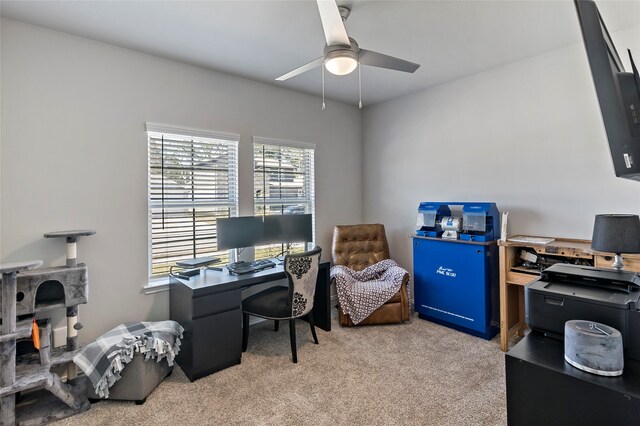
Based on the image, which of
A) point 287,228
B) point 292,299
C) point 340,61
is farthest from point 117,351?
point 340,61

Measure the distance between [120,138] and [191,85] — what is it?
2.76 feet

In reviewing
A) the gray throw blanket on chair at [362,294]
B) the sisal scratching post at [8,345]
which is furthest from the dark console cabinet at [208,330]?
the gray throw blanket on chair at [362,294]

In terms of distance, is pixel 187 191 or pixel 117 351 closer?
pixel 117 351

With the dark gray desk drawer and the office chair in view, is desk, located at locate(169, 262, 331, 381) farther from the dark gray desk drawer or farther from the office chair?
the office chair

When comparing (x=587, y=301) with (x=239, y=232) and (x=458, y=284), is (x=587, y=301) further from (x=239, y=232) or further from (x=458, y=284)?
(x=239, y=232)

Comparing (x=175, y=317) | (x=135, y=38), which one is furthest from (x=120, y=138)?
(x=175, y=317)

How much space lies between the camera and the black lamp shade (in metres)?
1.82

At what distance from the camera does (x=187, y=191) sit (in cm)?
309

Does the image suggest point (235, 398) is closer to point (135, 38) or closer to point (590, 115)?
point (135, 38)

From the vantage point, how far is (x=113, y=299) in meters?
2.63

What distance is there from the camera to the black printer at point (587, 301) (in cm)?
107

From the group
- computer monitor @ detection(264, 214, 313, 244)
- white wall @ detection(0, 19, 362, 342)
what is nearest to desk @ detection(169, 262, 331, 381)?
white wall @ detection(0, 19, 362, 342)

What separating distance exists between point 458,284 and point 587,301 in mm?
2149

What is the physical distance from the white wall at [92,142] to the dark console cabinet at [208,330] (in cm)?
55
